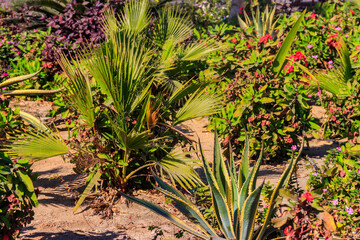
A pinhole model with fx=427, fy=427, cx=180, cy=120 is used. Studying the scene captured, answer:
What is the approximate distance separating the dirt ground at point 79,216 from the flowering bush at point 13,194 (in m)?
0.49

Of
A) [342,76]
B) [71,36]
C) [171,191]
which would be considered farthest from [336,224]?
[71,36]

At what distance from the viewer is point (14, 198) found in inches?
101

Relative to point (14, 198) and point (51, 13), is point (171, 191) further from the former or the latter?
point (51, 13)

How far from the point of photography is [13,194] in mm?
2586

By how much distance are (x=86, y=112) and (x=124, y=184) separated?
2.46ft

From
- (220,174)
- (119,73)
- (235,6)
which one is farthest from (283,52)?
(235,6)

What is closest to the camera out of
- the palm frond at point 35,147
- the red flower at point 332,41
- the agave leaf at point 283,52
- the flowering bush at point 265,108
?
the palm frond at point 35,147

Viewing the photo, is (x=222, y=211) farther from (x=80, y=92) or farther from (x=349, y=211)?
(x=80, y=92)

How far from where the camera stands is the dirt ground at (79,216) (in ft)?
10.4

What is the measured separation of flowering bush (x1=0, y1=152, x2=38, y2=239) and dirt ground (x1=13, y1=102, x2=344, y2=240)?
0.49m

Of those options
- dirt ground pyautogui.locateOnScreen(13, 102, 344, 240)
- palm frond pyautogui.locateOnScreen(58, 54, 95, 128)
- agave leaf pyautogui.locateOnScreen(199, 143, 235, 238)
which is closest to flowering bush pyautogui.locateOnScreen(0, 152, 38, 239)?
dirt ground pyautogui.locateOnScreen(13, 102, 344, 240)

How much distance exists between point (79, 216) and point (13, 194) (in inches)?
37.3

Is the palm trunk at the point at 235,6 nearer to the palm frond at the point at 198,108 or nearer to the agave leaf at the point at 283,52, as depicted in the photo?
the agave leaf at the point at 283,52

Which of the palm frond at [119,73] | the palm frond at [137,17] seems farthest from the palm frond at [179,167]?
the palm frond at [137,17]
